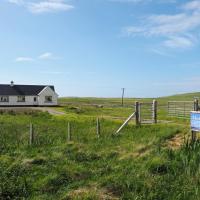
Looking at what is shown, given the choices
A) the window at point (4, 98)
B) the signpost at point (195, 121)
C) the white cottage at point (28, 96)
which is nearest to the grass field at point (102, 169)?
the signpost at point (195, 121)

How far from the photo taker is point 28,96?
76.3m

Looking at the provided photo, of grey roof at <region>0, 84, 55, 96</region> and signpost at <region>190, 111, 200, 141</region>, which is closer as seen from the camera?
signpost at <region>190, 111, 200, 141</region>

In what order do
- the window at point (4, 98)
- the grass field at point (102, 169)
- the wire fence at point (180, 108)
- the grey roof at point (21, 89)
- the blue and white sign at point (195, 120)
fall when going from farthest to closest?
the grey roof at point (21, 89), the window at point (4, 98), the wire fence at point (180, 108), the blue and white sign at point (195, 120), the grass field at point (102, 169)

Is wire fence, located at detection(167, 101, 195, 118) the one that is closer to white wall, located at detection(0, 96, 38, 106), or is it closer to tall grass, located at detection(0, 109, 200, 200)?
tall grass, located at detection(0, 109, 200, 200)

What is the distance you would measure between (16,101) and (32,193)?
6617 cm

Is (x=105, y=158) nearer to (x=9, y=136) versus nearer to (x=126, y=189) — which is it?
(x=126, y=189)

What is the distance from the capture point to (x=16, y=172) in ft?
44.1

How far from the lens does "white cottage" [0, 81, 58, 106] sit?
75312 mm

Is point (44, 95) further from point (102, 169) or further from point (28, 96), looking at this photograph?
point (102, 169)

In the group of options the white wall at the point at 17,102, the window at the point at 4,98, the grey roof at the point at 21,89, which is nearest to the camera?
the window at the point at 4,98

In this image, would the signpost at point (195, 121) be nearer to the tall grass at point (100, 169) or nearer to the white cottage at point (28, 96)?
the tall grass at point (100, 169)

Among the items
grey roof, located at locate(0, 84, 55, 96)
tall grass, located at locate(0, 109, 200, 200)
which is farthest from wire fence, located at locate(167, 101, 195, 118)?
grey roof, located at locate(0, 84, 55, 96)

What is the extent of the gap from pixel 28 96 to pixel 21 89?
2.54m

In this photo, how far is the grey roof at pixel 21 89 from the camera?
75213mm
